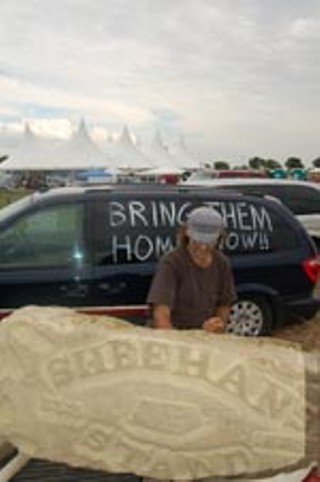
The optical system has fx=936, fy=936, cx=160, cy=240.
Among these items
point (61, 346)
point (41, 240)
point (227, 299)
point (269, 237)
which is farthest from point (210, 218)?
point (269, 237)

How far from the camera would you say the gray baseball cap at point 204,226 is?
12.8 ft

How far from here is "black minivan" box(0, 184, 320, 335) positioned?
7961 millimetres

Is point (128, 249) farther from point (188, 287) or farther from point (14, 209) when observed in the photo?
point (188, 287)

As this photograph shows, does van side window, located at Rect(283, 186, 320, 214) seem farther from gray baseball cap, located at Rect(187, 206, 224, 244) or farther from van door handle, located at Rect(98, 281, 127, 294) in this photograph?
gray baseball cap, located at Rect(187, 206, 224, 244)

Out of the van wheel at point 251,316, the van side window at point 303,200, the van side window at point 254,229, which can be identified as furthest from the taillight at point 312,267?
the van side window at point 303,200

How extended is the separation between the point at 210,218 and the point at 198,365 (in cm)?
161

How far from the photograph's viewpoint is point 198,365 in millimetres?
2363

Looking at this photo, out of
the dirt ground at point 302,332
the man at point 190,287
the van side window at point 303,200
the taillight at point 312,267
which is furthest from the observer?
the van side window at point 303,200

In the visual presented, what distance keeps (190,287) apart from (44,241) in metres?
3.88

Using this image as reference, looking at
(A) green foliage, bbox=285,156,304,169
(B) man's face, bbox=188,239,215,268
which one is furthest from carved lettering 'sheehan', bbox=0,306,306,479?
(A) green foliage, bbox=285,156,304,169

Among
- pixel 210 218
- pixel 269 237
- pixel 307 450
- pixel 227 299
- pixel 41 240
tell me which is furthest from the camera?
pixel 269 237

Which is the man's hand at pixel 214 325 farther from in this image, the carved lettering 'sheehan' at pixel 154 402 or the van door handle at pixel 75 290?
the van door handle at pixel 75 290

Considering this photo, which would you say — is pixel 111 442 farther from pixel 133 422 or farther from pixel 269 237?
pixel 269 237

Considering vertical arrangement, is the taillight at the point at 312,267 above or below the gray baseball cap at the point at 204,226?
below
